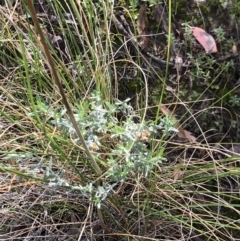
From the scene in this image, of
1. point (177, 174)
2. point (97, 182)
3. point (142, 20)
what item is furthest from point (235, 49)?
point (97, 182)

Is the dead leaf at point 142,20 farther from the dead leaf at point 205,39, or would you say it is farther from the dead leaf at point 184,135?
the dead leaf at point 184,135

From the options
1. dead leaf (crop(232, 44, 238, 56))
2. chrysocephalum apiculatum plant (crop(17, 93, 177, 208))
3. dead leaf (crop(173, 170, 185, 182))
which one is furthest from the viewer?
dead leaf (crop(232, 44, 238, 56))

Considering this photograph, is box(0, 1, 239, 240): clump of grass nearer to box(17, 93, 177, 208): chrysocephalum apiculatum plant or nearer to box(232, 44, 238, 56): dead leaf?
box(17, 93, 177, 208): chrysocephalum apiculatum plant

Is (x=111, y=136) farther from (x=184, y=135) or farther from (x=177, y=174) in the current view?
(x=184, y=135)

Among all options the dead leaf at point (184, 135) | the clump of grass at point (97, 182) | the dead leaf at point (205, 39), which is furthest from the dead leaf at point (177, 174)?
the dead leaf at point (205, 39)

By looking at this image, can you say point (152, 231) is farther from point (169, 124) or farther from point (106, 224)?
point (169, 124)

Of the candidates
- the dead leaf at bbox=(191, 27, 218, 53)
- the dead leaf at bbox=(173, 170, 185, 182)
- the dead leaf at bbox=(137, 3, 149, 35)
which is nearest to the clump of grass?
the dead leaf at bbox=(173, 170, 185, 182)

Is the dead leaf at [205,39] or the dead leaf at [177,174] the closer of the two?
the dead leaf at [177,174]

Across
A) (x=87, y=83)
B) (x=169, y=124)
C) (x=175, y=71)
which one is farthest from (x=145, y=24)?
(x=169, y=124)
